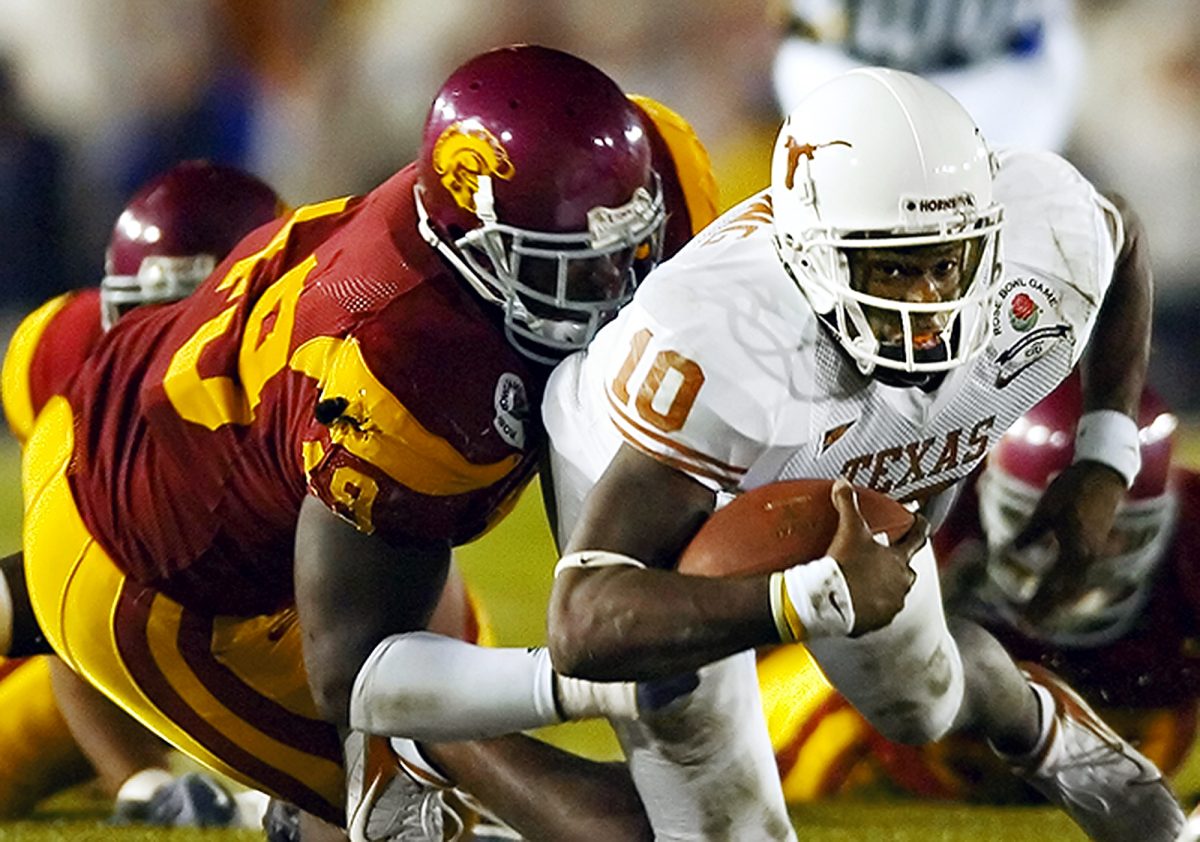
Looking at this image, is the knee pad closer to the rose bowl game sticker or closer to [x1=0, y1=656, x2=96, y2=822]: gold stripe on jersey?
the rose bowl game sticker

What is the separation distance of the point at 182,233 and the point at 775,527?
1.55 meters

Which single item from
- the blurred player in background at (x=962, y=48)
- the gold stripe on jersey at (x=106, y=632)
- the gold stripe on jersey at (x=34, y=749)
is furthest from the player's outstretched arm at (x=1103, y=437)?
the blurred player in background at (x=962, y=48)

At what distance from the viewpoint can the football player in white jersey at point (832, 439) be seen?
205cm

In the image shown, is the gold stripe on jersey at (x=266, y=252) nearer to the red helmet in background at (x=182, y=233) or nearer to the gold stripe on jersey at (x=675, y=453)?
the red helmet in background at (x=182, y=233)

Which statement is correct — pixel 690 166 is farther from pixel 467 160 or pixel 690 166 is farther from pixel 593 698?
pixel 593 698

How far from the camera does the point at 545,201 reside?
7.88ft

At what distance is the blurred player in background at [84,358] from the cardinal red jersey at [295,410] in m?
0.42

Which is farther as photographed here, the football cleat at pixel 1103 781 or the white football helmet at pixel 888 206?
the football cleat at pixel 1103 781

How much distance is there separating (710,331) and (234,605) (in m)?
0.90

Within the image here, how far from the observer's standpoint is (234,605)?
2705mm

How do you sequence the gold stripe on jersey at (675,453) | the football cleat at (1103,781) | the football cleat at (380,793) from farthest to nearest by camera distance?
1. the football cleat at (380,793)
2. the football cleat at (1103,781)
3. the gold stripe on jersey at (675,453)

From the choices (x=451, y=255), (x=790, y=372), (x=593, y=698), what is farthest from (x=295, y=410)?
(x=790, y=372)

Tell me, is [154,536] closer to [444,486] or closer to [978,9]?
[444,486]

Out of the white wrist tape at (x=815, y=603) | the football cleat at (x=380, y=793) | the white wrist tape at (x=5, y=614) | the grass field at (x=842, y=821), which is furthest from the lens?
the grass field at (x=842, y=821)
